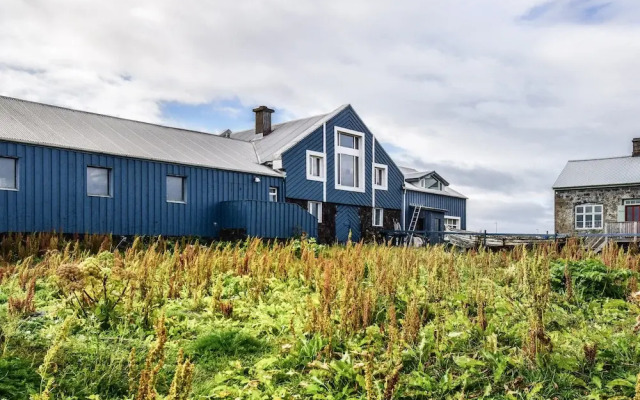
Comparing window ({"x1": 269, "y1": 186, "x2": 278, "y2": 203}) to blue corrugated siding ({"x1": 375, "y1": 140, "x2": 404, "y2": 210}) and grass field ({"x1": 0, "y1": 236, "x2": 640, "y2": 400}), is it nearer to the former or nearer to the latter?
blue corrugated siding ({"x1": 375, "y1": 140, "x2": 404, "y2": 210})

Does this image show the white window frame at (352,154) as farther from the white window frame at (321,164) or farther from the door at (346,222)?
the door at (346,222)

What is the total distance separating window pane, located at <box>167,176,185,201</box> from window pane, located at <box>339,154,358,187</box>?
972 cm

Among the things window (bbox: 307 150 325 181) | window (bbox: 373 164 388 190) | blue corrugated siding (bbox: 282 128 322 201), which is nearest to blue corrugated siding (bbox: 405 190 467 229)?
window (bbox: 373 164 388 190)

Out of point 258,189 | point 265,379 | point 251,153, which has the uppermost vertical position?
point 251,153

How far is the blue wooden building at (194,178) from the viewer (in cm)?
1894

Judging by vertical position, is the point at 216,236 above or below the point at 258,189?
below

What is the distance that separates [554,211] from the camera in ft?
134

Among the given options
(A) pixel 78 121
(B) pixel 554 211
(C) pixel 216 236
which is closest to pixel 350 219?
(C) pixel 216 236

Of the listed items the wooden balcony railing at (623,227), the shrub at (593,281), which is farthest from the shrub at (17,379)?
the wooden balcony railing at (623,227)

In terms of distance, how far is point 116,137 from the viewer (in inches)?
886

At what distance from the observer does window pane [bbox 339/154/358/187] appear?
30.2 m

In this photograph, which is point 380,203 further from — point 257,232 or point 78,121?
point 78,121

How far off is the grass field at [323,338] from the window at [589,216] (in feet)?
109

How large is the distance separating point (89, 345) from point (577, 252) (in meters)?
9.70
